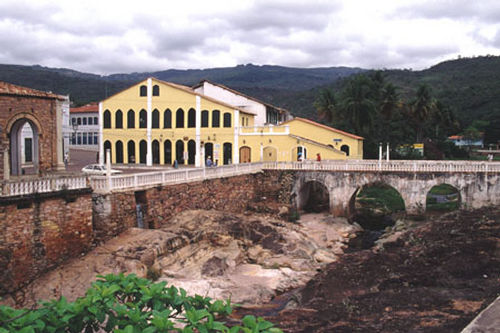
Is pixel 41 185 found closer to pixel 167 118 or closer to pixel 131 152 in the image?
pixel 167 118

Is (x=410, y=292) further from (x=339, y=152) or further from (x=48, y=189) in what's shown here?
(x=339, y=152)

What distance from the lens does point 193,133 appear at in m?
39.3

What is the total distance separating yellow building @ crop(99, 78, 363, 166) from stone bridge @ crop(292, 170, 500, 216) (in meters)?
5.26

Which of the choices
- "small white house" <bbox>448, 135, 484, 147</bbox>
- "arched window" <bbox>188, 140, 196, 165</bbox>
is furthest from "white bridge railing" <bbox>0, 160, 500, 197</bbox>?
"small white house" <bbox>448, 135, 484, 147</bbox>

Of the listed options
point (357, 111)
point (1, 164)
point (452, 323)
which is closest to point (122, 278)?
point (452, 323)

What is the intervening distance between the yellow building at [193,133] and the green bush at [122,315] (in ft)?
105

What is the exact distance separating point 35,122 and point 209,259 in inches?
417

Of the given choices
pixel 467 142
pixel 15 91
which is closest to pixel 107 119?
pixel 15 91

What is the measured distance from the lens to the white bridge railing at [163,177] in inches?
776

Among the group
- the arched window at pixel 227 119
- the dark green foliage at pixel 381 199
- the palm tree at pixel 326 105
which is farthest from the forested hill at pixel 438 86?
the arched window at pixel 227 119

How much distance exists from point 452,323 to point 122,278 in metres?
10.6

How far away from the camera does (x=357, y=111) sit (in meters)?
48.2

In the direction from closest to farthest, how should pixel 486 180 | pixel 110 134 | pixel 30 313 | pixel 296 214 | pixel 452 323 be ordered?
pixel 30 313 < pixel 452 323 < pixel 486 180 < pixel 296 214 < pixel 110 134

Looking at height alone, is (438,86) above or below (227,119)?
above
